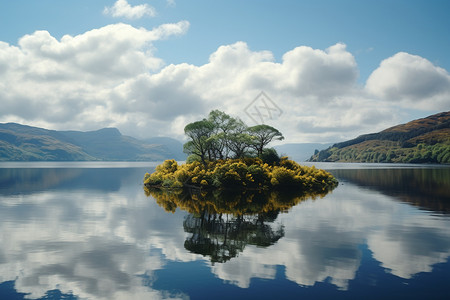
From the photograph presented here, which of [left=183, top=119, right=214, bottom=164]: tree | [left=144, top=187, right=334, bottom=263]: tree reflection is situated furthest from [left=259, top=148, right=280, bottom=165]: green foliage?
[left=144, top=187, right=334, bottom=263]: tree reflection

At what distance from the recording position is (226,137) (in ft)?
259

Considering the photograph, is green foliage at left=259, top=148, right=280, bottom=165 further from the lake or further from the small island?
the lake

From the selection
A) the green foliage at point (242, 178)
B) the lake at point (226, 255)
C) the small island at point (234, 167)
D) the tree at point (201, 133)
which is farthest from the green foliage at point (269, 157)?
the lake at point (226, 255)

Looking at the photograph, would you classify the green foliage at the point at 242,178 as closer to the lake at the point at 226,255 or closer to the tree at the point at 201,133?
the tree at the point at 201,133

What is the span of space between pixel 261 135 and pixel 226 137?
1128 cm

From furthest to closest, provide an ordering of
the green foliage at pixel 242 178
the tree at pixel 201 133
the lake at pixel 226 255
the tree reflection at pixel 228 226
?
the tree at pixel 201 133, the green foliage at pixel 242 178, the tree reflection at pixel 228 226, the lake at pixel 226 255

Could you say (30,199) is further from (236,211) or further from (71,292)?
(71,292)

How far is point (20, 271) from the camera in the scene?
56.5 feet

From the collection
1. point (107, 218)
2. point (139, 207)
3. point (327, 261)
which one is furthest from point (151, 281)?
point (139, 207)

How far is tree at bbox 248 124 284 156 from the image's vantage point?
274 feet

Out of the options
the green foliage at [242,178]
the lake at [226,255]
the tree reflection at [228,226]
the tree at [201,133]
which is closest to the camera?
the lake at [226,255]

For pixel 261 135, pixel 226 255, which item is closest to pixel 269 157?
pixel 261 135

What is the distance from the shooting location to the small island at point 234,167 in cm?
6781

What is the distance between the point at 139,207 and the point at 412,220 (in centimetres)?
3333
